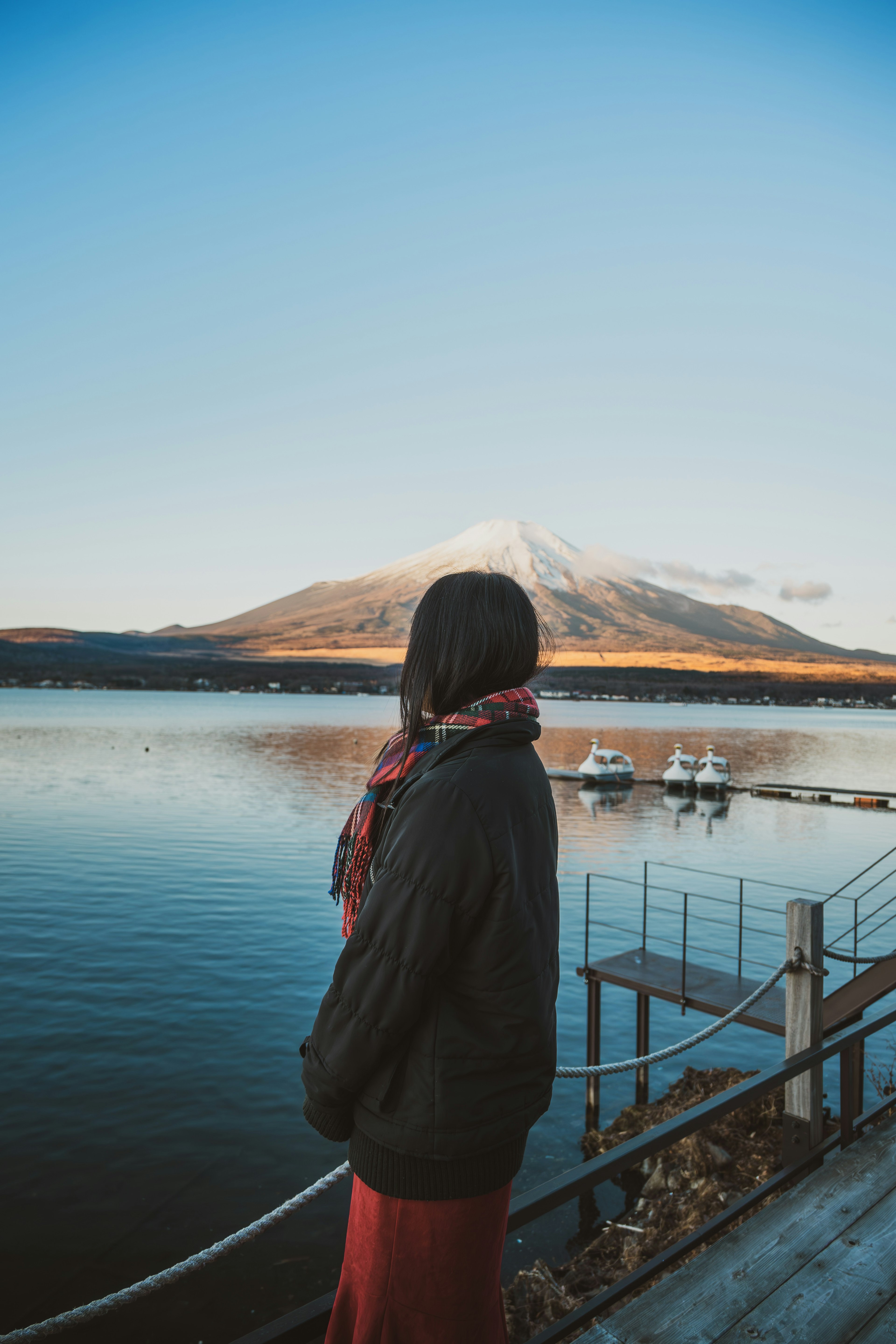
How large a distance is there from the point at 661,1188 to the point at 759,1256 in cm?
499

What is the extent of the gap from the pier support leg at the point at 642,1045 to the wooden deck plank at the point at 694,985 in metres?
0.28

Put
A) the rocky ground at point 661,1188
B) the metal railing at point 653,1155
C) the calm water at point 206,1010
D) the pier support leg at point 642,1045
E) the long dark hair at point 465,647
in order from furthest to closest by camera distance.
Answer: the pier support leg at point 642,1045 → the calm water at point 206,1010 → the rocky ground at point 661,1188 → the metal railing at point 653,1155 → the long dark hair at point 465,647

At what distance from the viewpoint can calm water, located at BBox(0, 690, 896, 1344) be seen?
635 centimetres

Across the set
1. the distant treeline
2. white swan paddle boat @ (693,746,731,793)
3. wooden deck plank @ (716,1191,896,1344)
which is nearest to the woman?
wooden deck plank @ (716,1191,896,1344)

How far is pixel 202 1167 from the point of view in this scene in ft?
24.5

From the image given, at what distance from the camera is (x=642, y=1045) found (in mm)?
9883

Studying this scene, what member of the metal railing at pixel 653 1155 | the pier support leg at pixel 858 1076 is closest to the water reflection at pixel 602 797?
the pier support leg at pixel 858 1076

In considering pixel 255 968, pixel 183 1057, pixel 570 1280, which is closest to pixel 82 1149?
pixel 183 1057

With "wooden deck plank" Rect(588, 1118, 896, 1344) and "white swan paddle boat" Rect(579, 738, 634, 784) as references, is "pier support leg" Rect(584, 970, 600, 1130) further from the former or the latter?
"white swan paddle boat" Rect(579, 738, 634, 784)

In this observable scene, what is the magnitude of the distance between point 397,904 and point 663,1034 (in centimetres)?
1130

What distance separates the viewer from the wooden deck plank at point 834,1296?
242cm

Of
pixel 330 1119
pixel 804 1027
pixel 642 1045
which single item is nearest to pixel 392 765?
pixel 330 1119

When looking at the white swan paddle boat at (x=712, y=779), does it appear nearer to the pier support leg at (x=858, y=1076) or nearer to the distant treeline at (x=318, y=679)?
the pier support leg at (x=858, y=1076)

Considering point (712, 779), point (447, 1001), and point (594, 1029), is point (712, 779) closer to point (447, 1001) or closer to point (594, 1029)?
point (594, 1029)
